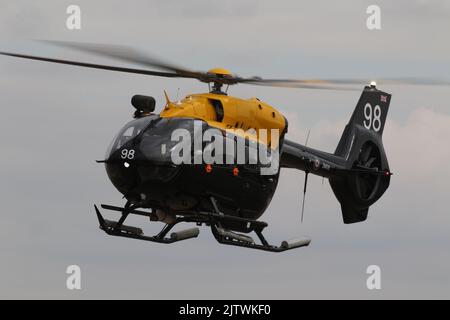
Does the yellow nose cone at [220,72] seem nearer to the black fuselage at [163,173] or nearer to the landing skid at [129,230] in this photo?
the black fuselage at [163,173]

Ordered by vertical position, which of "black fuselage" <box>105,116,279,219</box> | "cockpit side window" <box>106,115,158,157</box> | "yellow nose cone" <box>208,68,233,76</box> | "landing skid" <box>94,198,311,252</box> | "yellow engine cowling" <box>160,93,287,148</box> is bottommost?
"landing skid" <box>94,198,311,252</box>

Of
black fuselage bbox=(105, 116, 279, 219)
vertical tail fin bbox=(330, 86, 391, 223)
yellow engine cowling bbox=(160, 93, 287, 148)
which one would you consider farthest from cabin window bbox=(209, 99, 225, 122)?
vertical tail fin bbox=(330, 86, 391, 223)

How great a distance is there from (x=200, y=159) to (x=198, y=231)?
290 cm

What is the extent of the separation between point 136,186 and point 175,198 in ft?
3.75

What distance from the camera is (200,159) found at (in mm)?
30453

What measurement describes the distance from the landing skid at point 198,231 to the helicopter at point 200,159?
0.03m

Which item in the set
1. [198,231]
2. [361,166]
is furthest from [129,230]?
[361,166]

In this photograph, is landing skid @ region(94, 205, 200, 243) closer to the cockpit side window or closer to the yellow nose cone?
the cockpit side window

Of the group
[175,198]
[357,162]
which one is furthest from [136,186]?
[357,162]

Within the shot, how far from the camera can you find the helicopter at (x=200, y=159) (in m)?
30.2

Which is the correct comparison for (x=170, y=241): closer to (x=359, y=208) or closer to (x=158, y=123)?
(x=158, y=123)

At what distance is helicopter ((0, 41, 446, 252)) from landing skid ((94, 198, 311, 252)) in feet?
0.09

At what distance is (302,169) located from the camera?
35.5 meters

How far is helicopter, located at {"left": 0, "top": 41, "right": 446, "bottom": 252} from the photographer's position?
30.2 m
